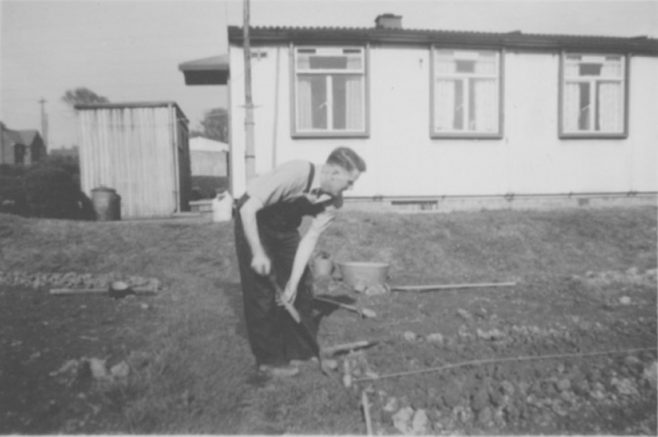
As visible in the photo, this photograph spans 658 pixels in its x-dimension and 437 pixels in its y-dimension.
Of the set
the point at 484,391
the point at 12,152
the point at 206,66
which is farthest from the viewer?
the point at 12,152

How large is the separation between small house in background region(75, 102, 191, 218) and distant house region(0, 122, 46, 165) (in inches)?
1483

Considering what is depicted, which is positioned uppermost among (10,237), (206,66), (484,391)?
(206,66)

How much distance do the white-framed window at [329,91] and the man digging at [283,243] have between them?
7129 millimetres

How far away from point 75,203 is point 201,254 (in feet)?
19.8

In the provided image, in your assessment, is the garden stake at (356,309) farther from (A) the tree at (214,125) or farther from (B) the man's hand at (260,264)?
(A) the tree at (214,125)

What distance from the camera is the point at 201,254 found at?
7.92 meters

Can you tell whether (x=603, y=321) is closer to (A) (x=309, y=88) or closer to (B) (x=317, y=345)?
(B) (x=317, y=345)

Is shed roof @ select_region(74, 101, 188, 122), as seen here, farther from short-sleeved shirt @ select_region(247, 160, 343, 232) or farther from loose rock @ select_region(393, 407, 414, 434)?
loose rock @ select_region(393, 407, 414, 434)

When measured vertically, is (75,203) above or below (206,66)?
below

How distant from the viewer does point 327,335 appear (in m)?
4.41

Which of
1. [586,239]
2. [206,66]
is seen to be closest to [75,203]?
[206,66]

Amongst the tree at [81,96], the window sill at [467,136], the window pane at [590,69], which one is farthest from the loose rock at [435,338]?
the tree at [81,96]

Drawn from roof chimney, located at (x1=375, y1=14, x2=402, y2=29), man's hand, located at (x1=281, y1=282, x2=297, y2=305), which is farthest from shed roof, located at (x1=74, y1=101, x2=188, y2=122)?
man's hand, located at (x1=281, y1=282, x2=297, y2=305)

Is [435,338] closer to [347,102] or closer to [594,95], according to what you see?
[347,102]
